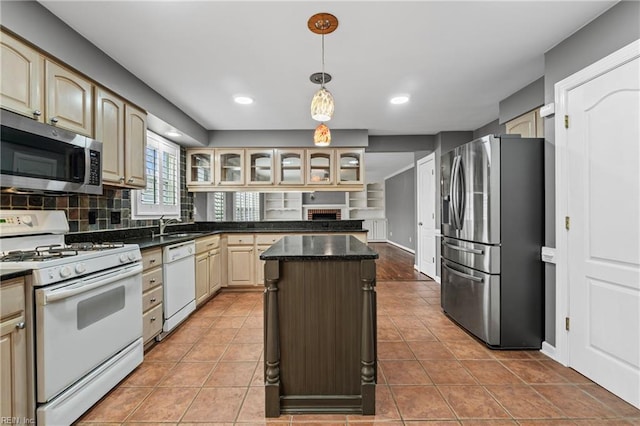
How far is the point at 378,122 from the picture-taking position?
425 centimetres

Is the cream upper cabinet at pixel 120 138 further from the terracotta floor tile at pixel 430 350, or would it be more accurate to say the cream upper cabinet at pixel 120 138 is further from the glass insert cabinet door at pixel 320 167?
the terracotta floor tile at pixel 430 350

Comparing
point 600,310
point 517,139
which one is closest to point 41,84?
point 517,139

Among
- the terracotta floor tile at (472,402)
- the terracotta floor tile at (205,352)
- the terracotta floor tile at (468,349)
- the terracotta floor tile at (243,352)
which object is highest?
the terracotta floor tile at (472,402)

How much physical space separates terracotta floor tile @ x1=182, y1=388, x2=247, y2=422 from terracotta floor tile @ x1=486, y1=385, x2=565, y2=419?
1619 mm

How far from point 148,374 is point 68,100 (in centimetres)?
199

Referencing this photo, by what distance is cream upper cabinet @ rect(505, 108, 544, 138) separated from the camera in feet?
9.98

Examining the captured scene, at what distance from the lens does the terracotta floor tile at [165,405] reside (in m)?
1.73

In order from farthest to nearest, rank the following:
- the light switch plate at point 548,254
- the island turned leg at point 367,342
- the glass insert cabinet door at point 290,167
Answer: the glass insert cabinet door at point 290,167 < the light switch plate at point 548,254 < the island turned leg at point 367,342

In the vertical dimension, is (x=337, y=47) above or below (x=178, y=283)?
above

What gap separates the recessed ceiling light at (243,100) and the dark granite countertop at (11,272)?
2.41 meters

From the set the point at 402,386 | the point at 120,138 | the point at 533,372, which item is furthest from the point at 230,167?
the point at 533,372

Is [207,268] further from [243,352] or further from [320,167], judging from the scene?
[320,167]

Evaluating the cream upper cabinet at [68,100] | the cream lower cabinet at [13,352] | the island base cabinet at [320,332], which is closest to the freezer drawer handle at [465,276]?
the island base cabinet at [320,332]

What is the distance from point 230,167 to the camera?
467 centimetres
